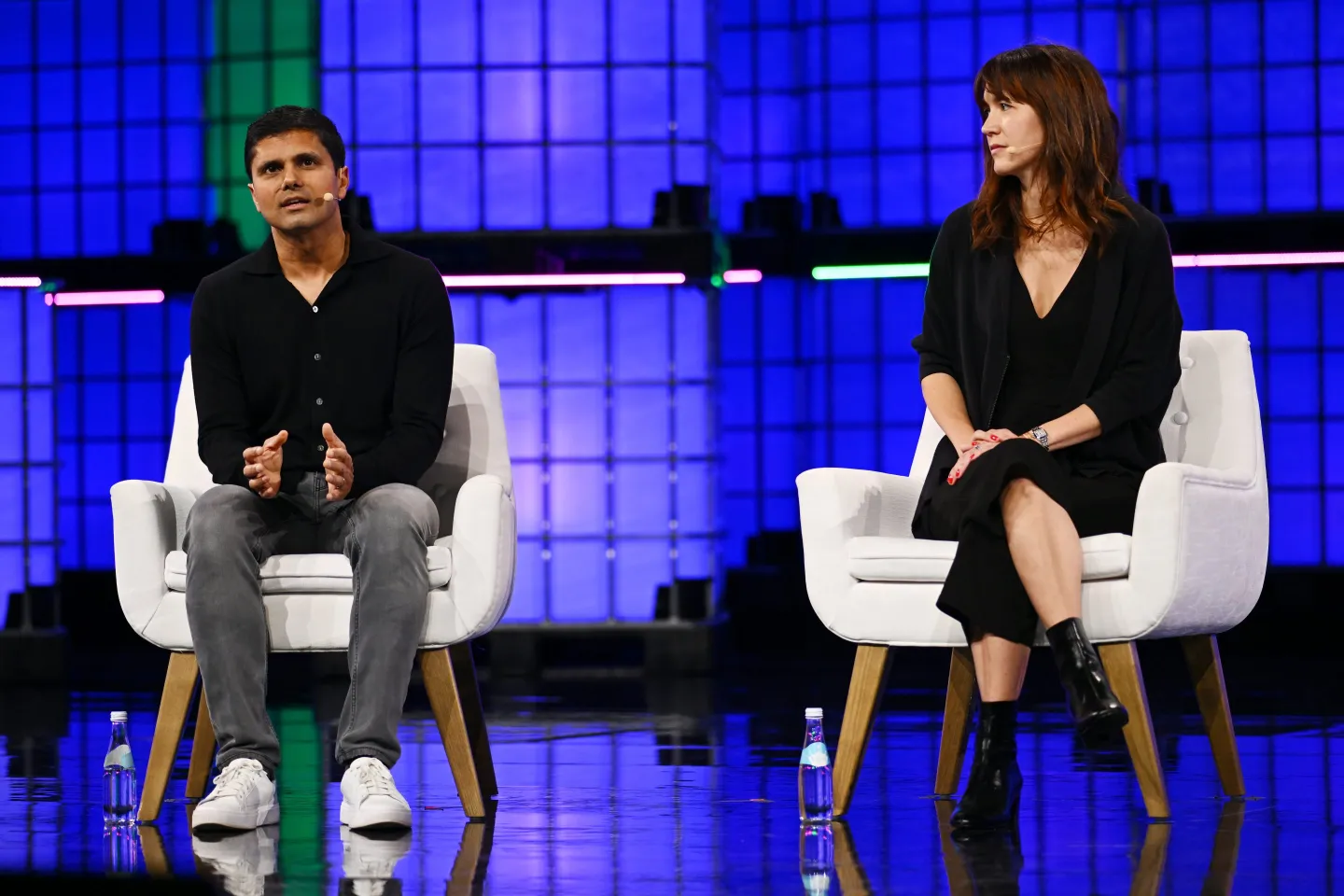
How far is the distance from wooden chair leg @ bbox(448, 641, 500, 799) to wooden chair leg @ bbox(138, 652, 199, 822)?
1.56 ft

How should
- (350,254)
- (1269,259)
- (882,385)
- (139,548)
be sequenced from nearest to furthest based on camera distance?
(139,548)
(350,254)
(1269,259)
(882,385)

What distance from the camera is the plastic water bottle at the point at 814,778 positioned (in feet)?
9.57

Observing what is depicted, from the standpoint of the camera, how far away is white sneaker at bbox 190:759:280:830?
110 inches

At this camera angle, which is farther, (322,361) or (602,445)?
(602,445)

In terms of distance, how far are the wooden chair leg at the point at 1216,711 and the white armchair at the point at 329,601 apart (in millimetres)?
1295

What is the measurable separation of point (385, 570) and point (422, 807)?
49cm

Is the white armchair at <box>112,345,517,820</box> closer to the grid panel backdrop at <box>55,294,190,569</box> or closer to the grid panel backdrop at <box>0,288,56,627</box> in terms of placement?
the grid panel backdrop at <box>0,288,56,627</box>

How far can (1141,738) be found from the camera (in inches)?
113

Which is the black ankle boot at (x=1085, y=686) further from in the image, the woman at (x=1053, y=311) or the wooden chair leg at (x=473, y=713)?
the wooden chair leg at (x=473, y=713)

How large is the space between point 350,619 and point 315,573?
118mm

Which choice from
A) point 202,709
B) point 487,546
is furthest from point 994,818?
point 202,709

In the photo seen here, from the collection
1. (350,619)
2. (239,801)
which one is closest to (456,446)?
(350,619)

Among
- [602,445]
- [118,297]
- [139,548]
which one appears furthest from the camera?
[118,297]

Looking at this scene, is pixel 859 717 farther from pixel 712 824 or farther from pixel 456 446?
pixel 456 446
